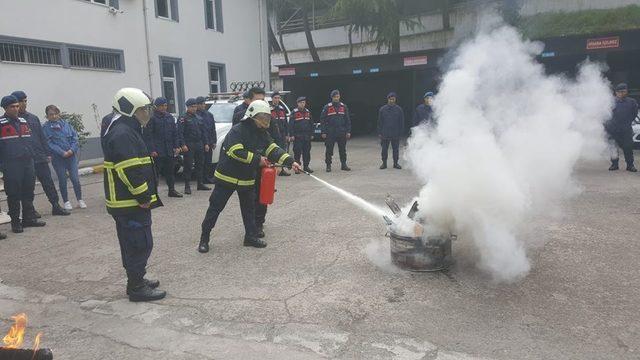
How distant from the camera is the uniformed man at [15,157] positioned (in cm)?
702

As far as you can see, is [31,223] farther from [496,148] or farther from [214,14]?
[214,14]

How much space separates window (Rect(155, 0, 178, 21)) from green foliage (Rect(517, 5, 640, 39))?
1257cm

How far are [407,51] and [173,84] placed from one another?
10460 mm

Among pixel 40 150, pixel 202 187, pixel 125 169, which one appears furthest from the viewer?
pixel 202 187

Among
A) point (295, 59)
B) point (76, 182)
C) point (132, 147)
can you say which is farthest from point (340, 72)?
point (132, 147)

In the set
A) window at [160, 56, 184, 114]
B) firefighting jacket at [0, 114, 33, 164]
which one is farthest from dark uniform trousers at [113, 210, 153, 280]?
window at [160, 56, 184, 114]

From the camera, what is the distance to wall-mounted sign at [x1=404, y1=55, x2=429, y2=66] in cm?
1738

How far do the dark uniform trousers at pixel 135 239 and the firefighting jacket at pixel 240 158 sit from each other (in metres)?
1.40

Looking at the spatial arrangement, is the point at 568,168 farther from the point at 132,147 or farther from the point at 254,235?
the point at 132,147

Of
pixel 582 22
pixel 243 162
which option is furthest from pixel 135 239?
pixel 582 22

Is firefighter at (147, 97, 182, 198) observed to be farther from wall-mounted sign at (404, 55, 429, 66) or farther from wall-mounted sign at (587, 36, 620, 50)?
wall-mounted sign at (587, 36, 620, 50)

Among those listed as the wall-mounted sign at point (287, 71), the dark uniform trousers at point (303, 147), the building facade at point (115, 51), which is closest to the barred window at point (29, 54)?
the building facade at point (115, 51)

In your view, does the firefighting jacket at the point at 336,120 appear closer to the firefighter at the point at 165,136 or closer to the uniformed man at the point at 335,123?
the uniformed man at the point at 335,123

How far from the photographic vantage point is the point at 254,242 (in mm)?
6047
